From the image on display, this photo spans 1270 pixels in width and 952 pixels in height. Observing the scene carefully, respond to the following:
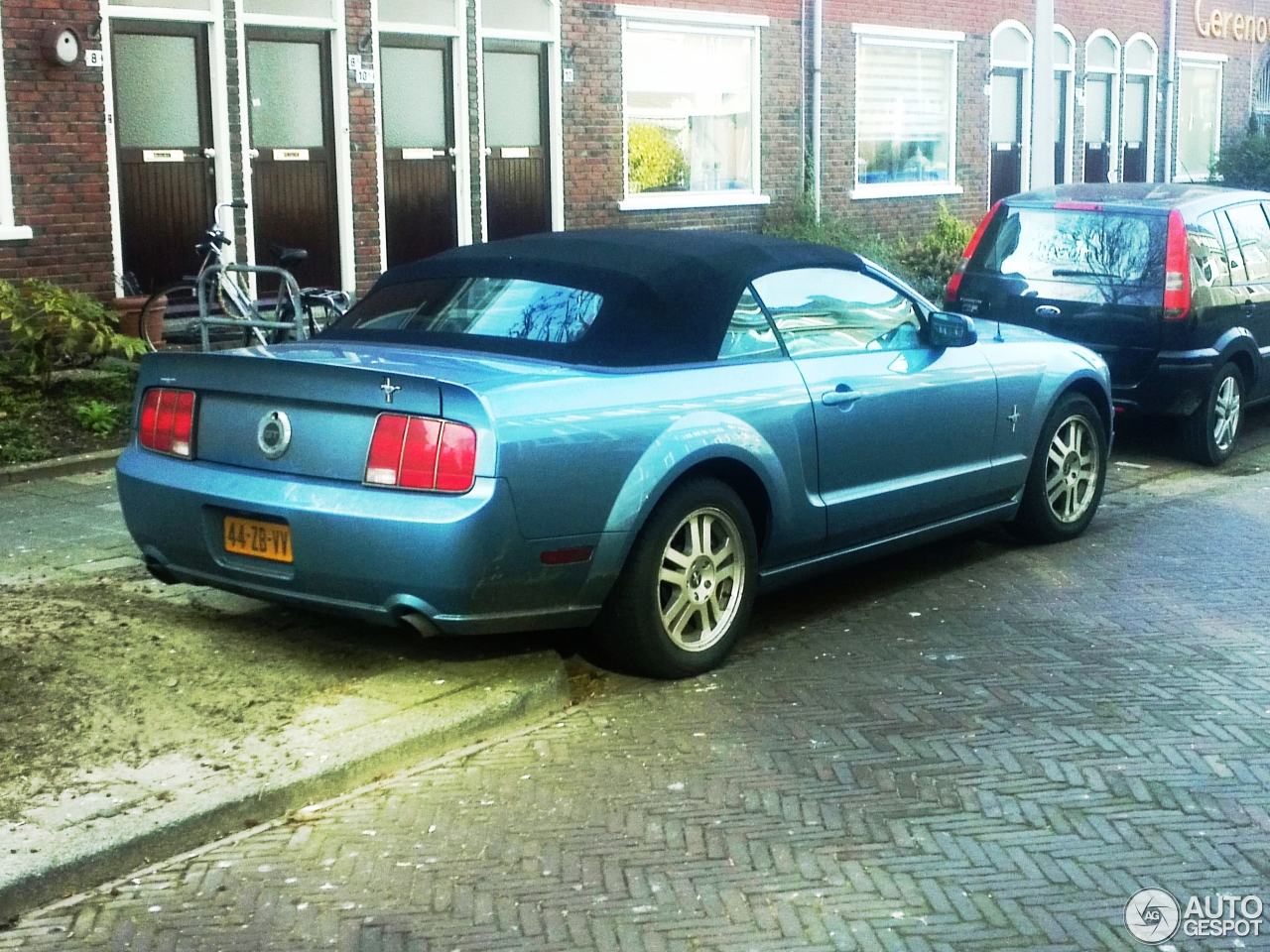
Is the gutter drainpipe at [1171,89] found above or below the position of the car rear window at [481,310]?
above

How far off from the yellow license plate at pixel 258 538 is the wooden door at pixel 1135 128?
24.5 meters

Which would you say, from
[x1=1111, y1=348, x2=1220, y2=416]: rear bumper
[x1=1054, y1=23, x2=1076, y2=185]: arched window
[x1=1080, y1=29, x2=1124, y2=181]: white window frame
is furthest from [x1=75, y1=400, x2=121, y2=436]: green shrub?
[x1=1080, y1=29, x2=1124, y2=181]: white window frame

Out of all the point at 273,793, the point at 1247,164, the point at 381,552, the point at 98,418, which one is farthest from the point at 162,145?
the point at 1247,164

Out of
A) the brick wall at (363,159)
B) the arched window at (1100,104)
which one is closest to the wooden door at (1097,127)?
the arched window at (1100,104)

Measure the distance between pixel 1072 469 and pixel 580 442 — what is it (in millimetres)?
3579

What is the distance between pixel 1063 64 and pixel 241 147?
15409mm

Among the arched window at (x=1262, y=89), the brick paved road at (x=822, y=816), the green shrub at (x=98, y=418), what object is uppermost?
the arched window at (x=1262, y=89)

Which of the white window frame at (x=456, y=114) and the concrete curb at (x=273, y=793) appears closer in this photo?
the concrete curb at (x=273, y=793)

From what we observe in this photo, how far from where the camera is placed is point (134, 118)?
1372 centimetres

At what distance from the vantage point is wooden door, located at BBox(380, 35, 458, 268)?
15.9 metres

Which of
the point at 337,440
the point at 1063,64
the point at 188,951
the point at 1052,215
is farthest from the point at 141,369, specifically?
the point at 1063,64

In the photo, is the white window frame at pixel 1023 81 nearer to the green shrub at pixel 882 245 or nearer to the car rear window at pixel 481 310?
the green shrub at pixel 882 245

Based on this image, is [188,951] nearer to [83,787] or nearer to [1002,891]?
[83,787]

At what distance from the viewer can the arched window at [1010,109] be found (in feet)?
80.4
